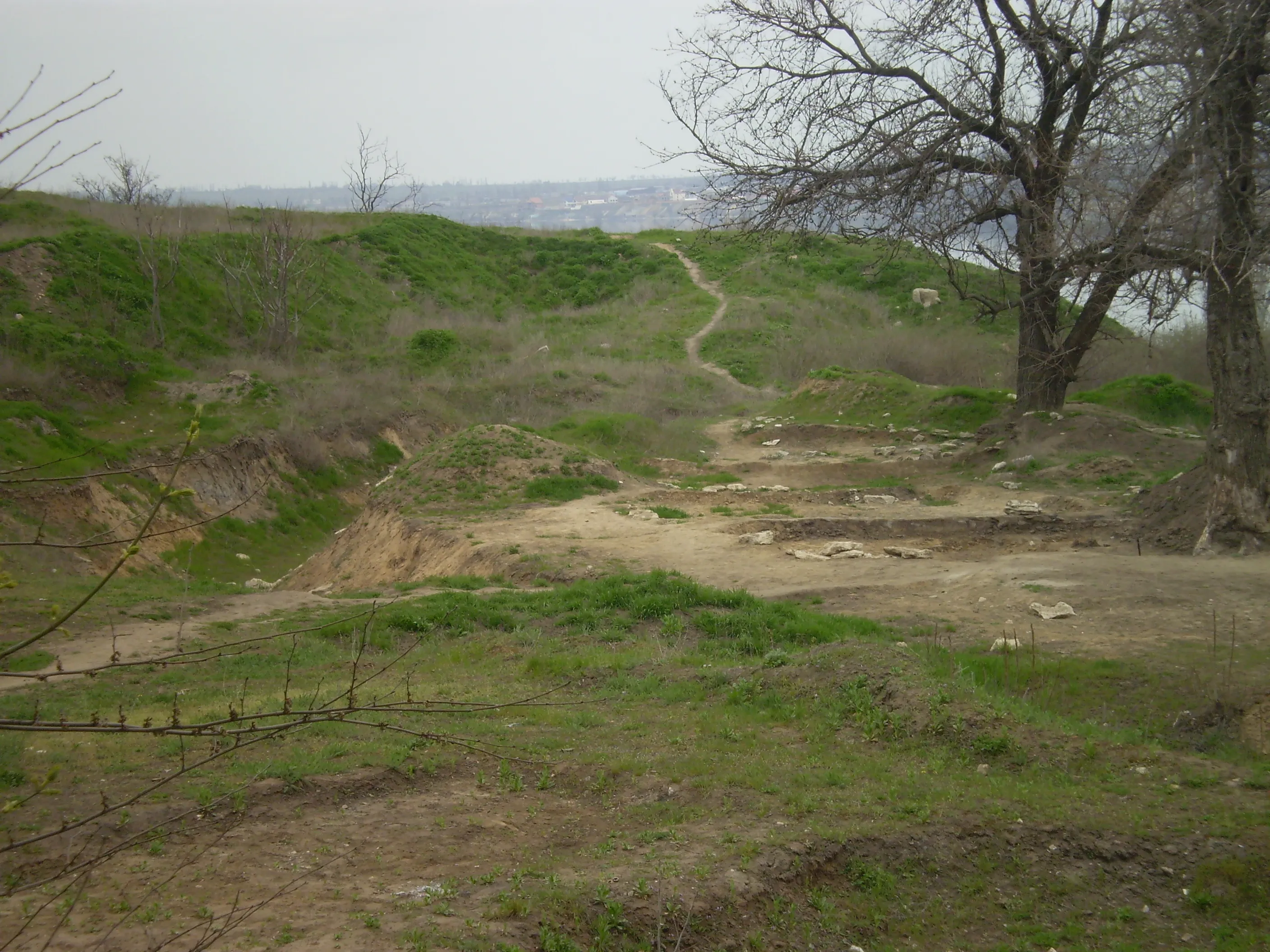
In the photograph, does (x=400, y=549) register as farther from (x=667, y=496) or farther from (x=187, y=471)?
(x=187, y=471)

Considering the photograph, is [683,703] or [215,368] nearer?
[683,703]

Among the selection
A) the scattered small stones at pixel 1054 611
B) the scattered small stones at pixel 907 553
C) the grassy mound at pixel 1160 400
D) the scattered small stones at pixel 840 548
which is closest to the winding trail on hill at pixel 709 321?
the grassy mound at pixel 1160 400

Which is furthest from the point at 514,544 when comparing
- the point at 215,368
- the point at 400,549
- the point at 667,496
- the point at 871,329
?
the point at 871,329

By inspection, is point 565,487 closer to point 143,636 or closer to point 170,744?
point 143,636

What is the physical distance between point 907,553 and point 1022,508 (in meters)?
2.57

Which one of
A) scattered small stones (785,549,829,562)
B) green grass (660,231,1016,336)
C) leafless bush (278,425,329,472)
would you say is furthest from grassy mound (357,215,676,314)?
scattered small stones (785,549,829,562)

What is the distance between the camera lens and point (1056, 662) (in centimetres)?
775

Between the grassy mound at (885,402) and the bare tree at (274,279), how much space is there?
13.0 m

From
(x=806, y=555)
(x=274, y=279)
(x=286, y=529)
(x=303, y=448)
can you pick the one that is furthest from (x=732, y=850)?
(x=274, y=279)

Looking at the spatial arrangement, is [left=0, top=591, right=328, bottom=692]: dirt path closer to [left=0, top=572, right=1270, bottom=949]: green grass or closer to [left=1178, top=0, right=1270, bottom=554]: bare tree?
[left=0, top=572, right=1270, bottom=949]: green grass

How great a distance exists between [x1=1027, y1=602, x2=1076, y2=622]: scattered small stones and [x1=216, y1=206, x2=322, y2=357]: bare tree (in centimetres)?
2090

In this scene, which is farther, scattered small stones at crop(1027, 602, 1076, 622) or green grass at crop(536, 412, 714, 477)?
green grass at crop(536, 412, 714, 477)

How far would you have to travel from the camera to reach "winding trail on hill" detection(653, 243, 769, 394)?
2705 cm

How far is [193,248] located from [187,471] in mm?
12841
